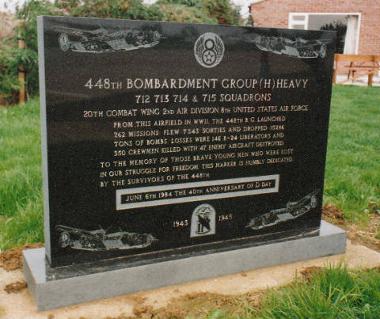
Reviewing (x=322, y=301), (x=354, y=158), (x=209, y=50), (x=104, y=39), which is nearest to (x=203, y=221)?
(x=322, y=301)

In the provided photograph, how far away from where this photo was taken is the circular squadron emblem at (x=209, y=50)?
2.80 m

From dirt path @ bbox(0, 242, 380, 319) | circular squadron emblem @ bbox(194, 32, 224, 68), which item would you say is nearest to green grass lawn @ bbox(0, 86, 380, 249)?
dirt path @ bbox(0, 242, 380, 319)

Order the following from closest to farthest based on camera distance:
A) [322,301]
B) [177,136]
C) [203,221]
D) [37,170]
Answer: [322,301]
[177,136]
[203,221]
[37,170]

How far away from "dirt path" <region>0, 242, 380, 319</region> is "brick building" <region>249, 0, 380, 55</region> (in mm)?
21047

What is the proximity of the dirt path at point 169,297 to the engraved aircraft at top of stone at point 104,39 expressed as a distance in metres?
1.27

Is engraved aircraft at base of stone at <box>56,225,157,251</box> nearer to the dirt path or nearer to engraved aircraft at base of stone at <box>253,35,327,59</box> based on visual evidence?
the dirt path

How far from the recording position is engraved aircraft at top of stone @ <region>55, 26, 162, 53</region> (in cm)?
249

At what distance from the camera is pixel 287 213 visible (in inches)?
128

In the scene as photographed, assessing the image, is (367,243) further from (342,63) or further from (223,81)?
(342,63)

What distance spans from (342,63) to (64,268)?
74.2 feet

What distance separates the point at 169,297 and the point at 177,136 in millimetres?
844

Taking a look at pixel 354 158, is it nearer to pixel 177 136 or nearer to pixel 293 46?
pixel 293 46

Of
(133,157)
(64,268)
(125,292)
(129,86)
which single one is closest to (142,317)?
(125,292)

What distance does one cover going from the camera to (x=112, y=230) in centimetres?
276
